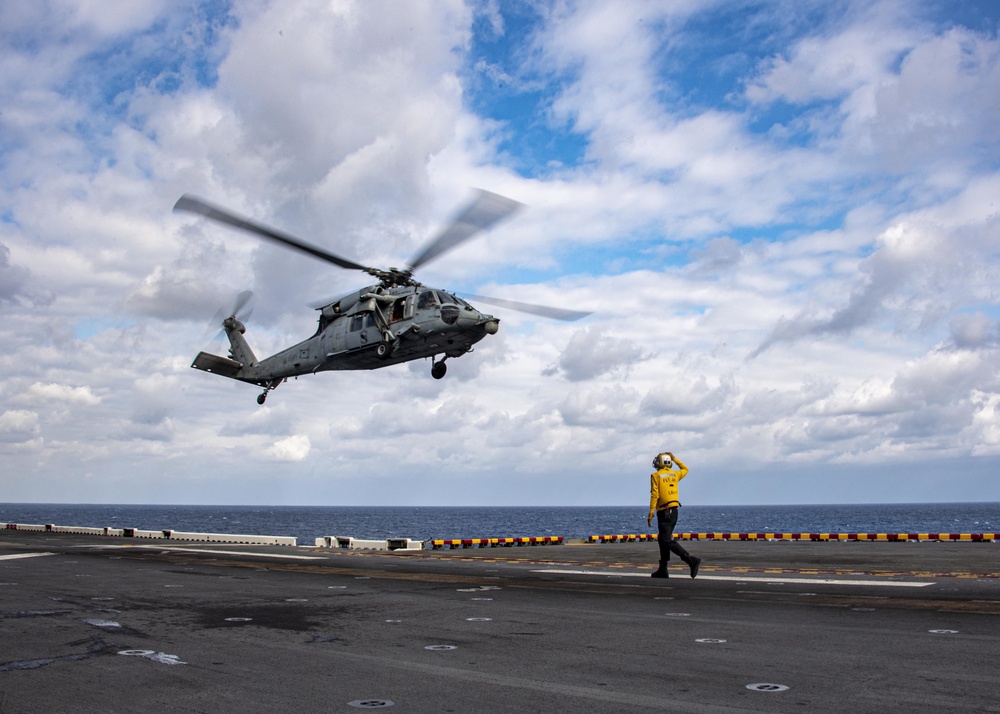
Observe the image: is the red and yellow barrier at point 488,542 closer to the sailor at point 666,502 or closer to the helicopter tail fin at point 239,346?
the helicopter tail fin at point 239,346

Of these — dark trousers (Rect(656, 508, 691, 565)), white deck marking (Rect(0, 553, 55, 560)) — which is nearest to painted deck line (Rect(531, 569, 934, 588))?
dark trousers (Rect(656, 508, 691, 565))

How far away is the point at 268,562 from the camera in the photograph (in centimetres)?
2303

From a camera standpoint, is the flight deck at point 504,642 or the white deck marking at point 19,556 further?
the white deck marking at point 19,556

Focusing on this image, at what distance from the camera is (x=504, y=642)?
357 inches

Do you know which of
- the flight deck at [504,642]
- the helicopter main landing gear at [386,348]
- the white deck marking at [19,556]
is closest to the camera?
the flight deck at [504,642]

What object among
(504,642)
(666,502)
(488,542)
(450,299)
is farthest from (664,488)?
(488,542)

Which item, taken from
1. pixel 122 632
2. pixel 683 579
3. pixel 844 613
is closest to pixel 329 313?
pixel 683 579

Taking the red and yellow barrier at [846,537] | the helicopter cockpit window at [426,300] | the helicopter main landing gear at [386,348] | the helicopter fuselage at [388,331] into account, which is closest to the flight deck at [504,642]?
the helicopter fuselage at [388,331]

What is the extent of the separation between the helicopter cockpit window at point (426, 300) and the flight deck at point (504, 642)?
35.5 feet

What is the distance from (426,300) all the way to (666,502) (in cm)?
1281

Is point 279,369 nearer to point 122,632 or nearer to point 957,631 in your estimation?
point 122,632

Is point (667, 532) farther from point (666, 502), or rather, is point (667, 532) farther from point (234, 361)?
point (234, 361)

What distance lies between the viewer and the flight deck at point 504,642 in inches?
256

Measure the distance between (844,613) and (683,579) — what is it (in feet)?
18.4
